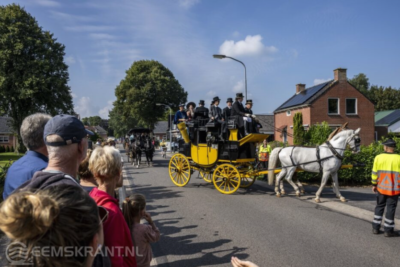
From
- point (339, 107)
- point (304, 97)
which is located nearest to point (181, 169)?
point (339, 107)

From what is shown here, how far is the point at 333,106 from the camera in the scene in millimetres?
32625

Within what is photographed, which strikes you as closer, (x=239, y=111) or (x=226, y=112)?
(x=239, y=111)

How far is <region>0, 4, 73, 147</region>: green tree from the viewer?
26.2 metres

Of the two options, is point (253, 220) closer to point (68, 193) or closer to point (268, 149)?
point (68, 193)

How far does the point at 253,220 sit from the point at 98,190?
523cm

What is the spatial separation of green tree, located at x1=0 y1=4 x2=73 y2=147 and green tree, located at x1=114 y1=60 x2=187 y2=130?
49.8 ft

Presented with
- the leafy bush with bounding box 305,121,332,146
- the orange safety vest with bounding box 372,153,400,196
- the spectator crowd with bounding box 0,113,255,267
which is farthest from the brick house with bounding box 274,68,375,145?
the spectator crowd with bounding box 0,113,255,267

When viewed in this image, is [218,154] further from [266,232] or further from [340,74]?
[340,74]

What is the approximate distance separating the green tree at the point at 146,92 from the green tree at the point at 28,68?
15.2m

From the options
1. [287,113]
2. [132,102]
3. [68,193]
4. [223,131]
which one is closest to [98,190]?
[68,193]

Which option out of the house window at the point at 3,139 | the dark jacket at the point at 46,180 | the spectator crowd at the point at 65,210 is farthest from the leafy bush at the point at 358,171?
the house window at the point at 3,139

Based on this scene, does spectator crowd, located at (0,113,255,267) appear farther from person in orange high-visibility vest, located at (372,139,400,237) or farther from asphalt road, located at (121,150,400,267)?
person in orange high-visibility vest, located at (372,139,400,237)

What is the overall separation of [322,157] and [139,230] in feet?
24.6

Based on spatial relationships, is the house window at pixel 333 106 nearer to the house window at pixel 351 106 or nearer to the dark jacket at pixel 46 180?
the house window at pixel 351 106
